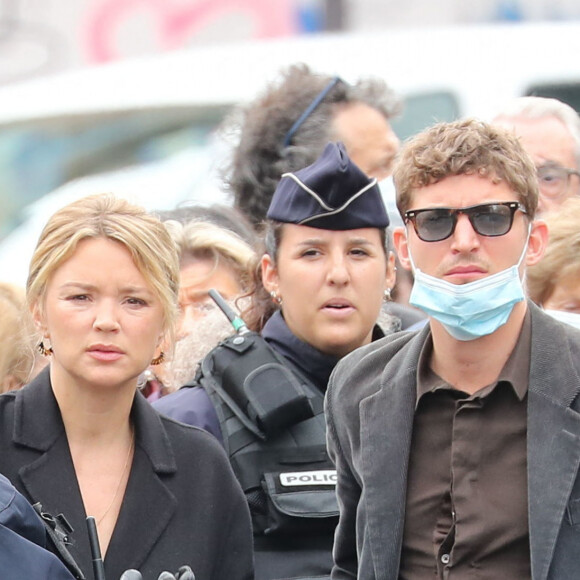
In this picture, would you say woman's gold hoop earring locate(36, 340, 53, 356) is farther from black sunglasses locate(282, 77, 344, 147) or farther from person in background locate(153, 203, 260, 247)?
black sunglasses locate(282, 77, 344, 147)

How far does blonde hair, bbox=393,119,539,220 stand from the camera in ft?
11.1

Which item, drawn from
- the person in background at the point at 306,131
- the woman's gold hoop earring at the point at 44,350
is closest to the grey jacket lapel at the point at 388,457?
the woman's gold hoop earring at the point at 44,350

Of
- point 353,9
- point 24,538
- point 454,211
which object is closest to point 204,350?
point 454,211

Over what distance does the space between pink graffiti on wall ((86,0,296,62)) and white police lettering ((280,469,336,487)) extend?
914 centimetres

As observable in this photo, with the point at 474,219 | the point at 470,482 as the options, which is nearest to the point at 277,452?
the point at 470,482

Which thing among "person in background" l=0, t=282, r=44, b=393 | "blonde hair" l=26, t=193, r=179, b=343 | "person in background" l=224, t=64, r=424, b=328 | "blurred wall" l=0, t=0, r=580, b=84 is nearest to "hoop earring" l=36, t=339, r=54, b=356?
"blonde hair" l=26, t=193, r=179, b=343

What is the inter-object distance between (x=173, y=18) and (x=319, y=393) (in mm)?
9199

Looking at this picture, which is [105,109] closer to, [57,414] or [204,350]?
[204,350]

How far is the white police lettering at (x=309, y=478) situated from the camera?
13.2 feet

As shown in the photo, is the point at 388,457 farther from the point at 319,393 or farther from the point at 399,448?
the point at 319,393

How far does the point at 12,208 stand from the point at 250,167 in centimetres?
622

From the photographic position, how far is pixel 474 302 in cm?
330


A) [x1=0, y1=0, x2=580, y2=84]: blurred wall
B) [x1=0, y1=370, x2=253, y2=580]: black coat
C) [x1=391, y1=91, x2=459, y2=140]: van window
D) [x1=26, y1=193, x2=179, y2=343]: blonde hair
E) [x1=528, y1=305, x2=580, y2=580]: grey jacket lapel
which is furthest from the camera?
[x1=0, y1=0, x2=580, y2=84]: blurred wall

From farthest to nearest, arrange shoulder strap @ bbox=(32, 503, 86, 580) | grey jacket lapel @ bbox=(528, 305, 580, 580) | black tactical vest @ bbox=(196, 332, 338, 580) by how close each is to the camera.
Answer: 1. black tactical vest @ bbox=(196, 332, 338, 580)
2. grey jacket lapel @ bbox=(528, 305, 580, 580)
3. shoulder strap @ bbox=(32, 503, 86, 580)
